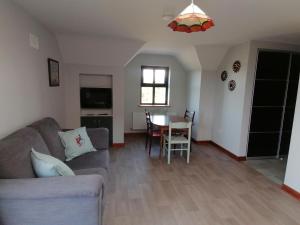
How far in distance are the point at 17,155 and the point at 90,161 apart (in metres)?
0.93

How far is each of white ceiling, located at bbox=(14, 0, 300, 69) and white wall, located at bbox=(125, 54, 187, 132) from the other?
6.02 ft

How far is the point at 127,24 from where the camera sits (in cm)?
276

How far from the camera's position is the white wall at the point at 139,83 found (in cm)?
538

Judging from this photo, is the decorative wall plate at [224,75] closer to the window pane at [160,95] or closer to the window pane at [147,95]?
the window pane at [160,95]

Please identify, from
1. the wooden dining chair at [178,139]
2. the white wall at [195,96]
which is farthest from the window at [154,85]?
the wooden dining chair at [178,139]

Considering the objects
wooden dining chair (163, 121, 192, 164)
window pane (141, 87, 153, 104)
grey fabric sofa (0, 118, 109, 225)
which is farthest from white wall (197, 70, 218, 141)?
grey fabric sofa (0, 118, 109, 225)

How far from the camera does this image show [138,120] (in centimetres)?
549

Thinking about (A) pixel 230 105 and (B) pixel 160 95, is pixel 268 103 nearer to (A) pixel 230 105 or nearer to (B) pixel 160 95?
(A) pixel 230 105

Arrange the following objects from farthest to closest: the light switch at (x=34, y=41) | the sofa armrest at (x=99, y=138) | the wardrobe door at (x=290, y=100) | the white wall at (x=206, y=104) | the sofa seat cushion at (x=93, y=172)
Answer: the white wall at (x=206, y=104) → the wardrobe door at (x=290, y=100) → the sofa armrest at (x=99, y=138) → the light switch at (x=34, y=41) → the sofa seat cushion at (x=93, y=172)

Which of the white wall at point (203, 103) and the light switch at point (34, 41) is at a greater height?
the light switch at point (34, 41)

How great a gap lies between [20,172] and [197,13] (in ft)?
5.95

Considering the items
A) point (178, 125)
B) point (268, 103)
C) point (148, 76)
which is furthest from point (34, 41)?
point (268, 103)

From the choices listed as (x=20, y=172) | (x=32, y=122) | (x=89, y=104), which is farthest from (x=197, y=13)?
(x=89, y=104)

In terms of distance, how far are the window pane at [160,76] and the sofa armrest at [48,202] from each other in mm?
4411
